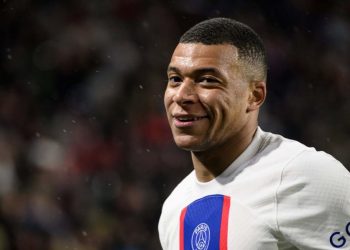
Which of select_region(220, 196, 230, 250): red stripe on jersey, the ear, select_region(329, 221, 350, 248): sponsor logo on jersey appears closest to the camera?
select_region(329, 221, 350, 248): sponsor logo on jersey

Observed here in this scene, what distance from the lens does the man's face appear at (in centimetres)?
224

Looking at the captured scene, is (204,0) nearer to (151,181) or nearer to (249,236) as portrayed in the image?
(151,181)

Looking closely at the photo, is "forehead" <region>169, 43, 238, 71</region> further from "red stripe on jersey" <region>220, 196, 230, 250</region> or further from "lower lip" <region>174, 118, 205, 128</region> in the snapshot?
"red stripe on jersey" <region>220, 196, 230, 250</region>

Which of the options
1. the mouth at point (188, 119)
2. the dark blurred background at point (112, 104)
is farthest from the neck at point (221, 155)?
the dark blurred background at point (112, 104)

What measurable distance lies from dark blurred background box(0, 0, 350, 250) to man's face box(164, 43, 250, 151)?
334 centimetres

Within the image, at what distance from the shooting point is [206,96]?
223 centimetres

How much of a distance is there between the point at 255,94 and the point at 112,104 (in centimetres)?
389

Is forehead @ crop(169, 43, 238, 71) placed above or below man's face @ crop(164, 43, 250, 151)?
above

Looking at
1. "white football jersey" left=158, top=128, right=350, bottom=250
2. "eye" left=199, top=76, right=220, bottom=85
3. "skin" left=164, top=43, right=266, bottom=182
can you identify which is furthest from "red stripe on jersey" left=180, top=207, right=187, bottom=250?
"eye" left=199, top=76, right=220, bottom=85

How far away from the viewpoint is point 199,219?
237 centimetres

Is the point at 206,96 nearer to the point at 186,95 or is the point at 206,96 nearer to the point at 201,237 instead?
the point at 186,95

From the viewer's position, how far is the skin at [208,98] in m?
2.24

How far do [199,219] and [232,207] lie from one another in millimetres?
161

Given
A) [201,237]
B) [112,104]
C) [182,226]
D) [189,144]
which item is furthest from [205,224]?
[112,104]
